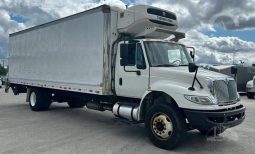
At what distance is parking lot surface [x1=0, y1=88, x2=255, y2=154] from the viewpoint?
6.83 meters

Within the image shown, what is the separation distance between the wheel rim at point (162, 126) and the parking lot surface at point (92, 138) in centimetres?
35

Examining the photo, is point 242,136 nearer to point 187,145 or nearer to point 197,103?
point 187,145

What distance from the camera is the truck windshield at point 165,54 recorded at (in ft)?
25.1

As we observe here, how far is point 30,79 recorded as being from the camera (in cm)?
1312

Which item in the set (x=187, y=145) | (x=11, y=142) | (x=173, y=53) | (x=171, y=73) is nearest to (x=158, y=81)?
(x=171, y=73)

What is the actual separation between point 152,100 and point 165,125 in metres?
0.97

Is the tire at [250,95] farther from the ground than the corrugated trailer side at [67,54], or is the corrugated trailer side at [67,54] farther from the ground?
the corrugated trailer side at [67,54]

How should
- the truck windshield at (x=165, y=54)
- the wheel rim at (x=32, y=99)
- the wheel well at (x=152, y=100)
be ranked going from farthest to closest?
1. the wheel rim at (x=32, y=99)
2. the truck windshield at (x=165, y=54)
3. the wheel well at (x=152, y=100)

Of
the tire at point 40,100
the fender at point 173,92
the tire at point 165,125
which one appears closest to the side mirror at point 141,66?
the fender at point 173,92

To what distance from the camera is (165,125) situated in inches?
269

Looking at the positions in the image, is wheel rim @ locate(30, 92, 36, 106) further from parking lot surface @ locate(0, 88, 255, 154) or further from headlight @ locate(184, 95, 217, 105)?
headlight @ locate(184, 95, 217, 105)

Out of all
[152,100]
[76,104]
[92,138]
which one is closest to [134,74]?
[152,100]

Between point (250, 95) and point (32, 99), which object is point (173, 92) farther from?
point (250, 95)

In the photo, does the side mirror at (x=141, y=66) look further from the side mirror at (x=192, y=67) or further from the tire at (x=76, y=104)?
the tire at (x=76, y=104)
